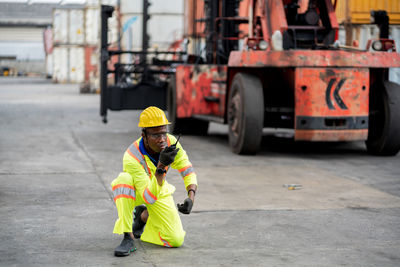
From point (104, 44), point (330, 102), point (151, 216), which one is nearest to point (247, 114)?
point (330, 102)

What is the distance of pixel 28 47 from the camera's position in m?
74.4

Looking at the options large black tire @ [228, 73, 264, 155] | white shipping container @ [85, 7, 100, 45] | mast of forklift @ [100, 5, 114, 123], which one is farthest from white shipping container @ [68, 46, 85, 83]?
large black tire @ [228, 73, 264, 155]

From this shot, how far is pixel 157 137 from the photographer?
465 cm

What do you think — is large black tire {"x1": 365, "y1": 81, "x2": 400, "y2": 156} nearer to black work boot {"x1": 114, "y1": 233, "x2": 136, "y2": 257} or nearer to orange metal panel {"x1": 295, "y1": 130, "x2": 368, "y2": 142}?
orange metal panel {"x1": 295, "y1": 130, "x2": 368, "y2": 142}

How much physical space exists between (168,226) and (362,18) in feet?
38.9

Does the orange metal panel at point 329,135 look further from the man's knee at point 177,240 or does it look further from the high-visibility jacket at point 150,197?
the man's knee at point 177,240

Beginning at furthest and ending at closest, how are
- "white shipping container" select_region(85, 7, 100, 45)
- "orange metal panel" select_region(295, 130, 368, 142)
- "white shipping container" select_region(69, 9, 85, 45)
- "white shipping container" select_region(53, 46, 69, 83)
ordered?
"white shipping container" select_region(53, 46, 69, 83) → "white shipping container" select_region(69, 9, 85, 45) → "white shipping container" select_region(85, 7, 100, 45) → "orange metal panel" select_region(295, 130, 368, 142)

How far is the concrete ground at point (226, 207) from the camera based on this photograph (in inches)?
189

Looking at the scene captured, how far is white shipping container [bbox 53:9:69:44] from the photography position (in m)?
42.6

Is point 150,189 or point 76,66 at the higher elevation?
point 150,189

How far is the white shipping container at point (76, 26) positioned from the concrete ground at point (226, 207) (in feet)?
104

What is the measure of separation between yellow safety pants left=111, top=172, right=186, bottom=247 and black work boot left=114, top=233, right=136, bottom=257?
0.07 metres

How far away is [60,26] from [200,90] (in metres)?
32.7

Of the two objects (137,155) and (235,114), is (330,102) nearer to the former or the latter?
(235,114)
